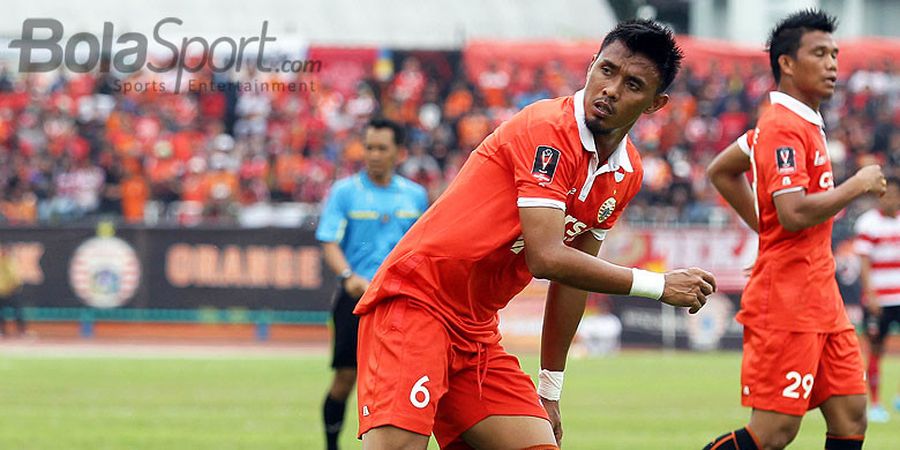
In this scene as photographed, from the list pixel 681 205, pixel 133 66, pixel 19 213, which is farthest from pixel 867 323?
pixel 19 213

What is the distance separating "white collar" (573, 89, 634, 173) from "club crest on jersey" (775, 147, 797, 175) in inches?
60.2

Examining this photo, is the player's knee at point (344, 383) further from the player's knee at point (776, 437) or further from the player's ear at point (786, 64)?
the player's ear at point (786, 64)

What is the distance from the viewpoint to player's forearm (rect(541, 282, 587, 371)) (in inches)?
236

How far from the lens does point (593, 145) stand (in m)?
5.27

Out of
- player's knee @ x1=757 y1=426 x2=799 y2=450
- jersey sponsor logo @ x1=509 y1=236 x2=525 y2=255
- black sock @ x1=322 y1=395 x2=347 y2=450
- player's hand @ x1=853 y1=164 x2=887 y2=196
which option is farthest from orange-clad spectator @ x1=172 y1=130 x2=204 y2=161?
jersey sponsor logo @ x1=509 y1=236 x2=525 y2=255

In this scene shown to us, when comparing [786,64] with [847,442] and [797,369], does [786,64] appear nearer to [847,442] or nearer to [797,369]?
[797,369]

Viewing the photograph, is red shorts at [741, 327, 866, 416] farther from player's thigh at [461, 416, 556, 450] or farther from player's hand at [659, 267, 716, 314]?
player's hand at [659, 267, 716, 314]

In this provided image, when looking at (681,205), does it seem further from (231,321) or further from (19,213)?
(19,213)

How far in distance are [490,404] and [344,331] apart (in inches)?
173

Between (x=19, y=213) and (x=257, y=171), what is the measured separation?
4.28 metres

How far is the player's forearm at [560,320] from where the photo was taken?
598 centimetres

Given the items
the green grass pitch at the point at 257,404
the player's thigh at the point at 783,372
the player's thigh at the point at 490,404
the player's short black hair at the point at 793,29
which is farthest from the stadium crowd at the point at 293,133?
the player's thigh at the point at 490,404

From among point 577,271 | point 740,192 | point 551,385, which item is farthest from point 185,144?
point 577,271

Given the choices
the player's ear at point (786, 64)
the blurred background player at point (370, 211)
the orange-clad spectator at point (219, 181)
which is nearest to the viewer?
the player's ear at point (786, 64)
